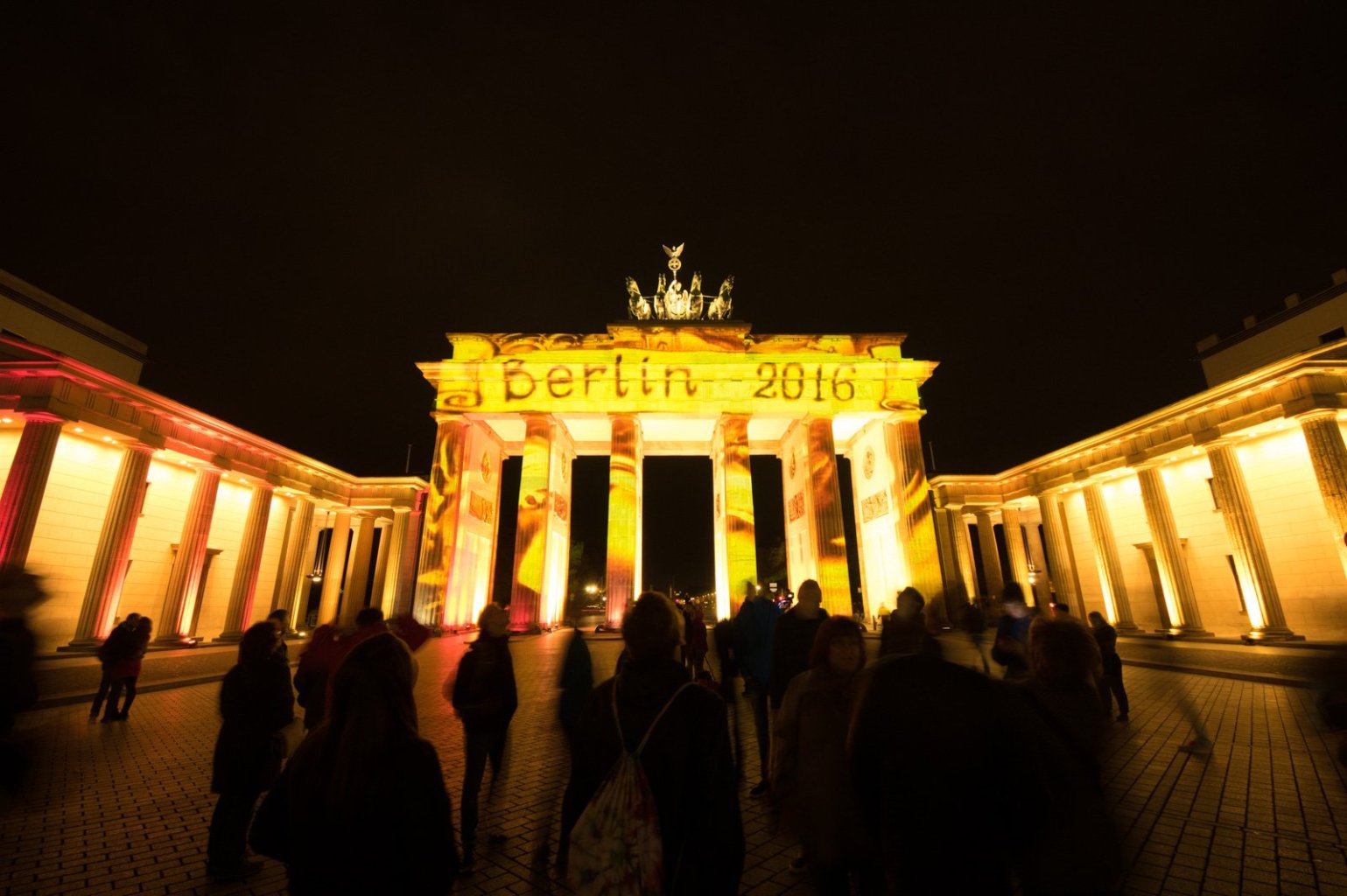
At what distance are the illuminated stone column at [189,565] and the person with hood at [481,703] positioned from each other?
23467 mm

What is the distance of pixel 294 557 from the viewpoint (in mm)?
29062

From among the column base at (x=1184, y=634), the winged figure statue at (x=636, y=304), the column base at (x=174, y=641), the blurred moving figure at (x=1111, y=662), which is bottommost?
the column base at (x=1184, y=634)

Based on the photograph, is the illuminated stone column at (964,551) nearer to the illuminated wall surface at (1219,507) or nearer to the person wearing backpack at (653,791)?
the illuminated wall surface at (1219,507)

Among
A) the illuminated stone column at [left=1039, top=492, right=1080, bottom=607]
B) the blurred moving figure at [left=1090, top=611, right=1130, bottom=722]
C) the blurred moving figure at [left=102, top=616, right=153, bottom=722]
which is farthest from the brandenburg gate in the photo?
the blurred moving figure at [left=1090, top=611, right=1130, bottom=722]

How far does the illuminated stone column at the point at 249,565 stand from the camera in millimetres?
24375

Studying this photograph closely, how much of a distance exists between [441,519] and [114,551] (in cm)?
1053

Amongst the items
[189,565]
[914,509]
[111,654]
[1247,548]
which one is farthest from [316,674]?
[1247,548]

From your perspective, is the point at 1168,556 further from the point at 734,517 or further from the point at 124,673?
the point at 124,673

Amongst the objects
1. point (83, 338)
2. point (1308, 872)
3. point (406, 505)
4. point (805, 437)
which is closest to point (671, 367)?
point (805, 437)

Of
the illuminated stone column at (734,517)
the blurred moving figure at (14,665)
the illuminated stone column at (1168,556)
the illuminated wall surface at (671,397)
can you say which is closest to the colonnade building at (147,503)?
the blurred moving figure at (14,665)

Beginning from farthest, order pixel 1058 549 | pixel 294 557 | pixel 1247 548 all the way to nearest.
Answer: pixel 1058 549 < pixel 294 557 < pixel 1247 548

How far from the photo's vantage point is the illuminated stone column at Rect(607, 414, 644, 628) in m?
25.3

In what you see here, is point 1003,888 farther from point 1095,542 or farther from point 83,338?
point 83,338

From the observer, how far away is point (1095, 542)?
27453mm
